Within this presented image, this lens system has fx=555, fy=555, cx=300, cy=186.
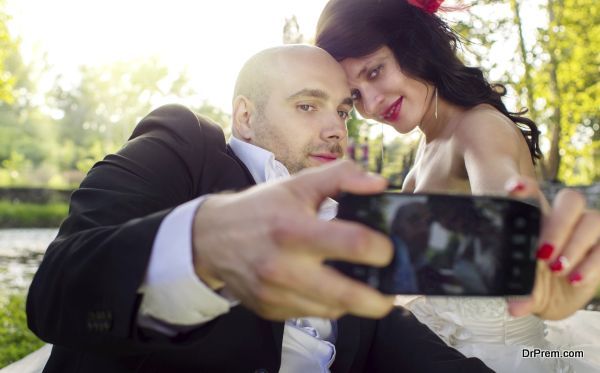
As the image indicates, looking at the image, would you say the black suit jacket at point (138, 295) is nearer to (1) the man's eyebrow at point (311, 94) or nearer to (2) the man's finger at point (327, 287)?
(2) the man's finger at point (327, 287)

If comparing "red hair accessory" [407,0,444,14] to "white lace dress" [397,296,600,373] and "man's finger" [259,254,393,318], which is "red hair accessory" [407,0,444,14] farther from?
"man's finger" [259,254,393,318]

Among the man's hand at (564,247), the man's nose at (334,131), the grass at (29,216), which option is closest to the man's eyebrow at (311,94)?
the man's nose at (334,131)

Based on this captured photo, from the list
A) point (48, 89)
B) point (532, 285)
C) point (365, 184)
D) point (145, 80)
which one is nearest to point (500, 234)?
point (532, 285)

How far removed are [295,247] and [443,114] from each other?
2755 mm

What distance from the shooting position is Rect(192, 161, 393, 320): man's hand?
80cm

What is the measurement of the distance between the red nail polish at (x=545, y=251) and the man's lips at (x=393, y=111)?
225cm

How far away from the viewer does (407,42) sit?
10.7 ft

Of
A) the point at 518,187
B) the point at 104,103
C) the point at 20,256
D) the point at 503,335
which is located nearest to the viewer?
the point at 518,187

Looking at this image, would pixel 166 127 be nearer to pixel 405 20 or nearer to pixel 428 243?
pixel 428 243

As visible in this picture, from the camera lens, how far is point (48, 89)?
51812 mm

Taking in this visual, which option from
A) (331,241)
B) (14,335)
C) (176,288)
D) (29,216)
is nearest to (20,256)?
(14,335)

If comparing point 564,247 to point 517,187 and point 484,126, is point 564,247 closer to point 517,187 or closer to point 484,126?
point 517,187

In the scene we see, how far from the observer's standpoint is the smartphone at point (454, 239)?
3.30 feet

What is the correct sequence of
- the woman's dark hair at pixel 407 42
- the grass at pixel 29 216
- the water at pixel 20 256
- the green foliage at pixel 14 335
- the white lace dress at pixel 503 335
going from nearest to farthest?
the white lace dress at pixel 503 335
the woman's dark hair at pixel 407 42
the green foliage at pixel 14 335
the water at pixel 20 256
the grass at pixel 29 216
